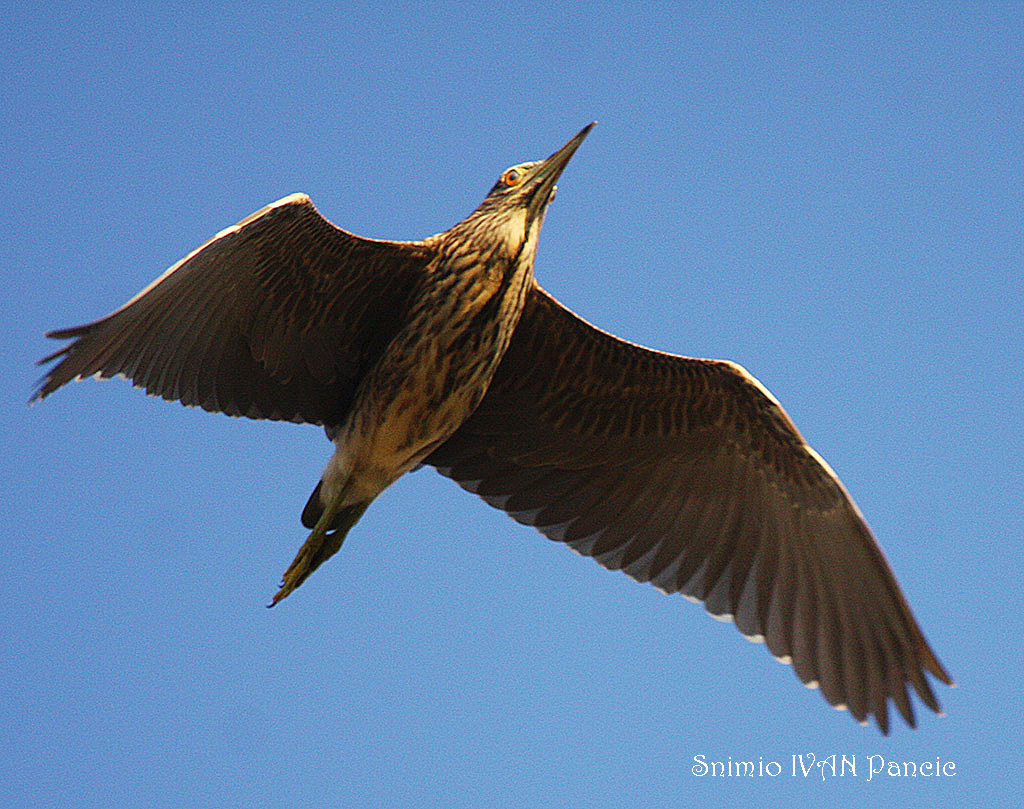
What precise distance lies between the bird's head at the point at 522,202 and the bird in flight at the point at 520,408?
2 centimetres

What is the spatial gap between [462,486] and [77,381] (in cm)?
284

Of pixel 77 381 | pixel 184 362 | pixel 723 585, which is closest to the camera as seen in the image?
pixel 77 381

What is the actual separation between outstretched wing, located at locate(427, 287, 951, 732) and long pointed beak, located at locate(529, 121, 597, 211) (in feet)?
2.19

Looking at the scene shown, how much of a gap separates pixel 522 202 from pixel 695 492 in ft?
8.45

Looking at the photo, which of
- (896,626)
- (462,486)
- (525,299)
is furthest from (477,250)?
(896,626)

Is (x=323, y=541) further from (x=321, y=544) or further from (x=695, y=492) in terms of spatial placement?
(x=695, y=492)

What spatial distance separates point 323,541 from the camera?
7180 mm

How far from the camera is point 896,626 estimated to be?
712 centimetres

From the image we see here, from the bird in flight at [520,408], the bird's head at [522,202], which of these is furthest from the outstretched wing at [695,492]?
the bird's head at [522,202]

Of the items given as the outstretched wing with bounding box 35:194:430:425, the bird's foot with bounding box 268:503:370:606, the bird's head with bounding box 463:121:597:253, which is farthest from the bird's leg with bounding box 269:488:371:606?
the bird's head with bounding box 463:121:597:253

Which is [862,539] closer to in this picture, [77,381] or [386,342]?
[386,342]

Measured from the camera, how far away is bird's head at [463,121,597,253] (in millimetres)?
6660

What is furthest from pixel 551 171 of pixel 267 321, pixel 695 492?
pixel 695 492

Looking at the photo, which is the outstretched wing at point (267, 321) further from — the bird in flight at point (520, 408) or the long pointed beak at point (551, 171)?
the long pointed beak at point (551, 171)
